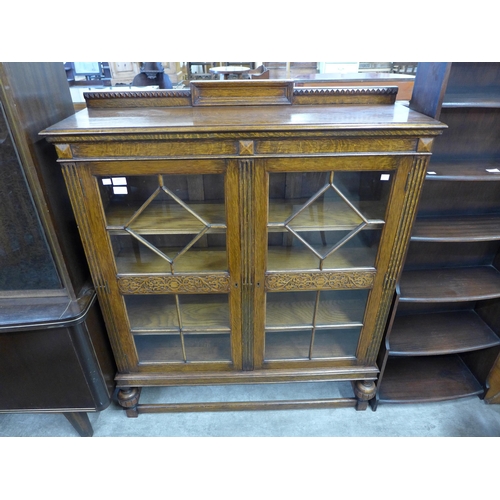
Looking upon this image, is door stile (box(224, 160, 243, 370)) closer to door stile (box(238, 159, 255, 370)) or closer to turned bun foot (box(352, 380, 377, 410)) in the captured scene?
door stile (box(238, 159, 255, 370))

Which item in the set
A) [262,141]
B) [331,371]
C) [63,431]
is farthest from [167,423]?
[262,141]

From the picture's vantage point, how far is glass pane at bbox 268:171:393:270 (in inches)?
35.5

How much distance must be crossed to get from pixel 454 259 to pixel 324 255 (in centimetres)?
57

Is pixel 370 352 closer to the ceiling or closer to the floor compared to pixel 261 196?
closer to the floor

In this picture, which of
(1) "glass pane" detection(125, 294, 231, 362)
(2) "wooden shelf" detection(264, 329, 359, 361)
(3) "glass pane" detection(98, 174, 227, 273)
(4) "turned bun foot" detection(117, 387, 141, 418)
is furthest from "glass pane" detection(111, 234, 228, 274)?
(4) "turned bun foot" detection(117, 387, 141, 418)

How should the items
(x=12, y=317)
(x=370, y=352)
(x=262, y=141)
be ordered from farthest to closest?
(x=370, y=352) → (x=12, y=317) → (x=262, y=141)

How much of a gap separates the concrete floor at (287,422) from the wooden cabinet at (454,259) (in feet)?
0.21

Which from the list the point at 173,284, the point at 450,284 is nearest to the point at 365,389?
the point at 450,284

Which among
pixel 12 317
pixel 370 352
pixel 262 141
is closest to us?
pixel 262 141

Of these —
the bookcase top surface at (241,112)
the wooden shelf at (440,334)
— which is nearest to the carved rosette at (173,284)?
the bookcase top surface at (241,112)

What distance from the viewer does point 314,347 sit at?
1196mm

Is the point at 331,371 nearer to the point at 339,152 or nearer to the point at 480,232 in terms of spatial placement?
the point at 480,232

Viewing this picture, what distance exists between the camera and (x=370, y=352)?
118 cm

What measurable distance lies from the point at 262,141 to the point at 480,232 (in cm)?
73
